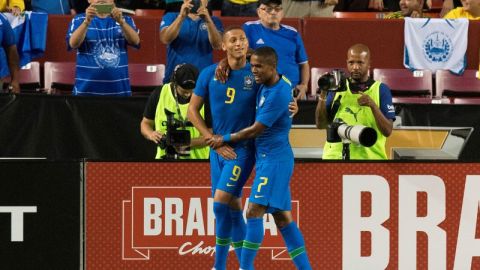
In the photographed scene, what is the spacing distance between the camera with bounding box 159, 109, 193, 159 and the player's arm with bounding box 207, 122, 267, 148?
50 cm

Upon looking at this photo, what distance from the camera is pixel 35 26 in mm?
13695

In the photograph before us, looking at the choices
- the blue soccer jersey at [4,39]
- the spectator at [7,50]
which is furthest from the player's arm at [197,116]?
the blue soccer jersey at [4,39]

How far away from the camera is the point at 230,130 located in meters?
8.80

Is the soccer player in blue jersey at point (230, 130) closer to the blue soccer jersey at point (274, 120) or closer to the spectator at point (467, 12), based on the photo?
the blue soccer jersey at point (274, 120)

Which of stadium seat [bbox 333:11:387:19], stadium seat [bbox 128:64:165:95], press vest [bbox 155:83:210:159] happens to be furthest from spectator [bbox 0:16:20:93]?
stadium seat [bbox 333:11:387:19]

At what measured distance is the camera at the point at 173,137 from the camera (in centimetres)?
915

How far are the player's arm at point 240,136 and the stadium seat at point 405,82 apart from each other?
5626mm

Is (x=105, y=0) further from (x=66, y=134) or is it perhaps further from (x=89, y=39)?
(x=66, y=134)

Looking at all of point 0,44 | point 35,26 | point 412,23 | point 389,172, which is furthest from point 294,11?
point 389,172

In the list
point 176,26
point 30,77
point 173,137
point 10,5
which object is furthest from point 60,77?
point 173,137

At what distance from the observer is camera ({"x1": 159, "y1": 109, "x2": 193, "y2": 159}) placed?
9148mm

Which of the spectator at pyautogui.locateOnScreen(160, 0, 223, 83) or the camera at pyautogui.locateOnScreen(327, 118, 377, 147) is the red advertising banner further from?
the spectator at pyautogui.locateOnScreen(160, 0, 223, 83)

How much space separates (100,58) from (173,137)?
2.90m

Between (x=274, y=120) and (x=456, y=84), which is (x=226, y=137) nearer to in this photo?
(x=274, y=120)
